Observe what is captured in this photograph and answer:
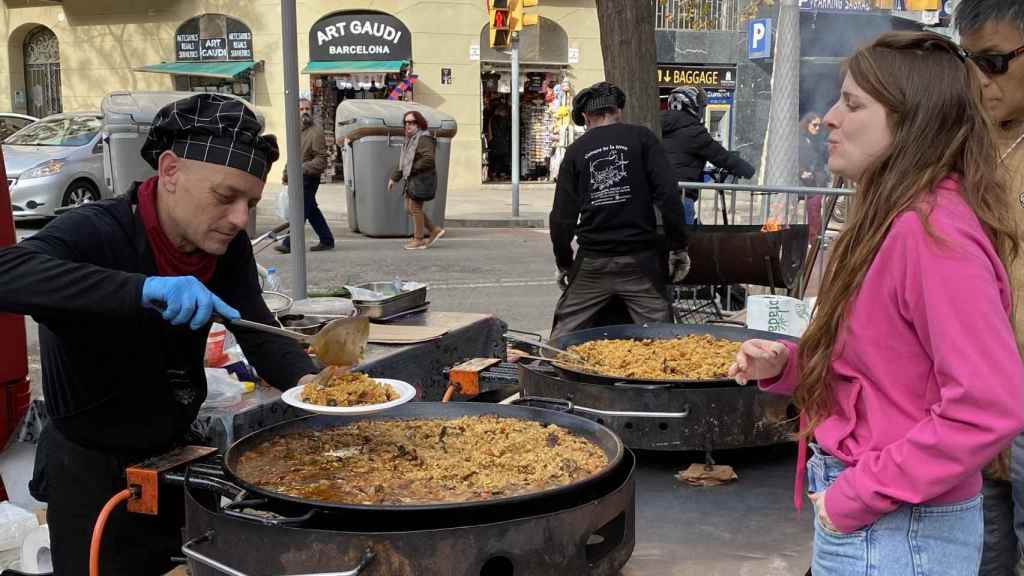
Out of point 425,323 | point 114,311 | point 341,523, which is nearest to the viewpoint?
point 114,311

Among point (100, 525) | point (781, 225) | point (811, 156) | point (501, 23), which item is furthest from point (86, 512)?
point (501, 23)

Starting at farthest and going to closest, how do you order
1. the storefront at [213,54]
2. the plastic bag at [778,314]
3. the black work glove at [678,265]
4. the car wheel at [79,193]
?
the storefront at [213,54] → the car wheel at [79,193] → the black work glove at [678,265] → the plastic bag at [778,314]

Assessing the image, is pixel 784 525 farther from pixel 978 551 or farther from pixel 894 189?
pixel 894 189

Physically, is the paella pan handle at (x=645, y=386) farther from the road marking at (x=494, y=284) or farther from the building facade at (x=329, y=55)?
the building facade at (x=329, y=55)

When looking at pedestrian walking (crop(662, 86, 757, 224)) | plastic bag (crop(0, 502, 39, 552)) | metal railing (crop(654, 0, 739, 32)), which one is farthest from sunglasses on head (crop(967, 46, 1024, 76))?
metal railing (crop(654, 0, 739, 32))

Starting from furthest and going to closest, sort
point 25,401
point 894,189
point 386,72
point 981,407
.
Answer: point 386,72, point 25,401, point 894,189, point 981,407

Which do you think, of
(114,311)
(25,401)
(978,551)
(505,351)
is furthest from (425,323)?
(978,551)

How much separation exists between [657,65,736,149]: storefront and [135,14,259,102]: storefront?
10949 millimetres

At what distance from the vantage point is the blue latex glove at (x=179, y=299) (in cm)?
217

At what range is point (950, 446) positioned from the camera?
1.73 meters

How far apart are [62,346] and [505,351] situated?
9.64 ft

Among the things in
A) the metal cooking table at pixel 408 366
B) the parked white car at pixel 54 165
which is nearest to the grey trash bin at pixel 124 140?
the parked white car at pixel 54 165

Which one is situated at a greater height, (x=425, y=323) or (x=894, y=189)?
(x=894, y=189)

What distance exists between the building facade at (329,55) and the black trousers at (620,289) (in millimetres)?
18608
